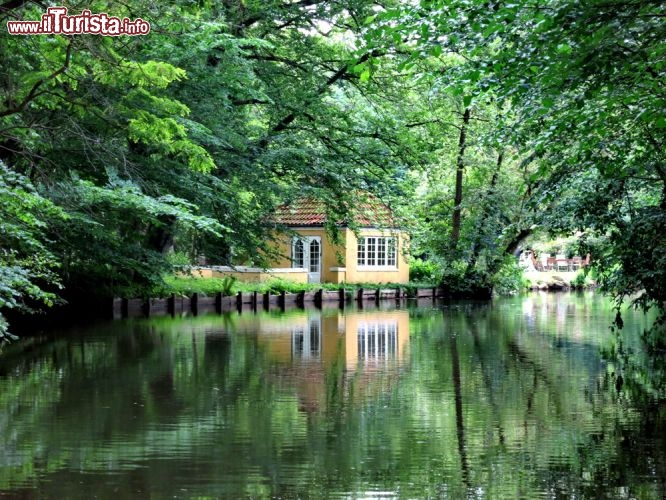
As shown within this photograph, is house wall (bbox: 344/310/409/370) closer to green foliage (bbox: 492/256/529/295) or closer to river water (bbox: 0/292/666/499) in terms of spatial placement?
river water (bbox: 0/292/666/499)

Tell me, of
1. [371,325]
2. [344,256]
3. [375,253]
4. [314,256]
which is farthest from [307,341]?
[375,253]

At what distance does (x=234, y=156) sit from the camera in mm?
24141

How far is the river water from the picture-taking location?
7254 millimetres

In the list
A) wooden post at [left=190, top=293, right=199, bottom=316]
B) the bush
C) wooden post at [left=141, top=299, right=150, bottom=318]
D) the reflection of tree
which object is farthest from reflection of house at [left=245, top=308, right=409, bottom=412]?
the bush

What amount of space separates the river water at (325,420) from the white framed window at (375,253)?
25.2 metres

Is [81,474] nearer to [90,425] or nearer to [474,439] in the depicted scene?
[90,425]

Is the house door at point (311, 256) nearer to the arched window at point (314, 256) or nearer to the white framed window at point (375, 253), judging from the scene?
the arched window at point (314, 256)

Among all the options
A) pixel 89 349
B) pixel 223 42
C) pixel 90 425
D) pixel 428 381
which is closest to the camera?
pixel 90 425

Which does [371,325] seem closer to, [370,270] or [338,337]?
[338,337]

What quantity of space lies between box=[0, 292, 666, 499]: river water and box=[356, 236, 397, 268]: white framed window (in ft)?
82.7

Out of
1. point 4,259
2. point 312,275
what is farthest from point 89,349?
point 312,275

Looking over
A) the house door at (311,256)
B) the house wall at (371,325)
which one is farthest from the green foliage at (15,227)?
the house door at (311,256)

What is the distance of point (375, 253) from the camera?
4525cm

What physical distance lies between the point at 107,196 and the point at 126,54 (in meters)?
3.05
